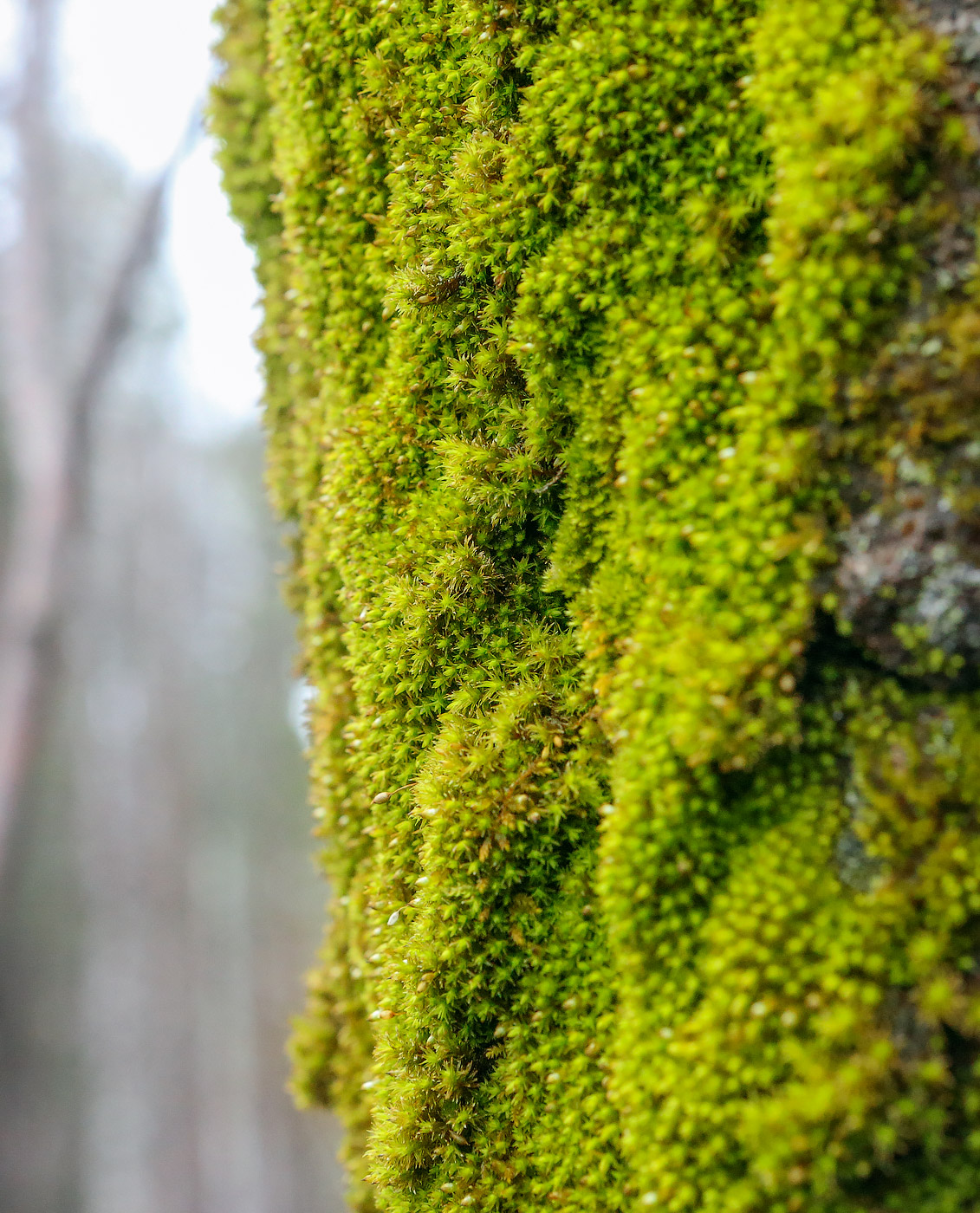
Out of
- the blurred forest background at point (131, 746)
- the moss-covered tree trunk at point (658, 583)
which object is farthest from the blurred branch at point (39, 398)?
the moss-covered tree trunk at point (658, 583)

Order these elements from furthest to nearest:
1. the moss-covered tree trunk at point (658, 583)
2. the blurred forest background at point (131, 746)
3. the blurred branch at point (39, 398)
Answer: the blurred forest background at point (131, 746) < the blurred branch at point (39, 398) < the moss-covered tree trunk at point (658, 583)

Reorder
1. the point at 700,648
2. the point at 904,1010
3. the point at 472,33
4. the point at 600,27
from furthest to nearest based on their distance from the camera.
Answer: the point at 472,33 → the point at 600,27 → the point at 700,648 → the point at 904,1010

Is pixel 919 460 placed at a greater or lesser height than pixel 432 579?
lesser

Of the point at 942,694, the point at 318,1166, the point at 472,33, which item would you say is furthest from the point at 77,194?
the point at 318,1166

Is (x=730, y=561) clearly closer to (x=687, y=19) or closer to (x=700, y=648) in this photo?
(x=700, y=648)

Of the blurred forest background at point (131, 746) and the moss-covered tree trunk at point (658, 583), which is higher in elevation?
the blurred forest background at point (131, 746)

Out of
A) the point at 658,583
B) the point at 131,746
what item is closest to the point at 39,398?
the point at 131,746

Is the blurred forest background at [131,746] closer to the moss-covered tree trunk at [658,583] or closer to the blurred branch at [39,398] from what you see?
the blurred branch at [39,398]
